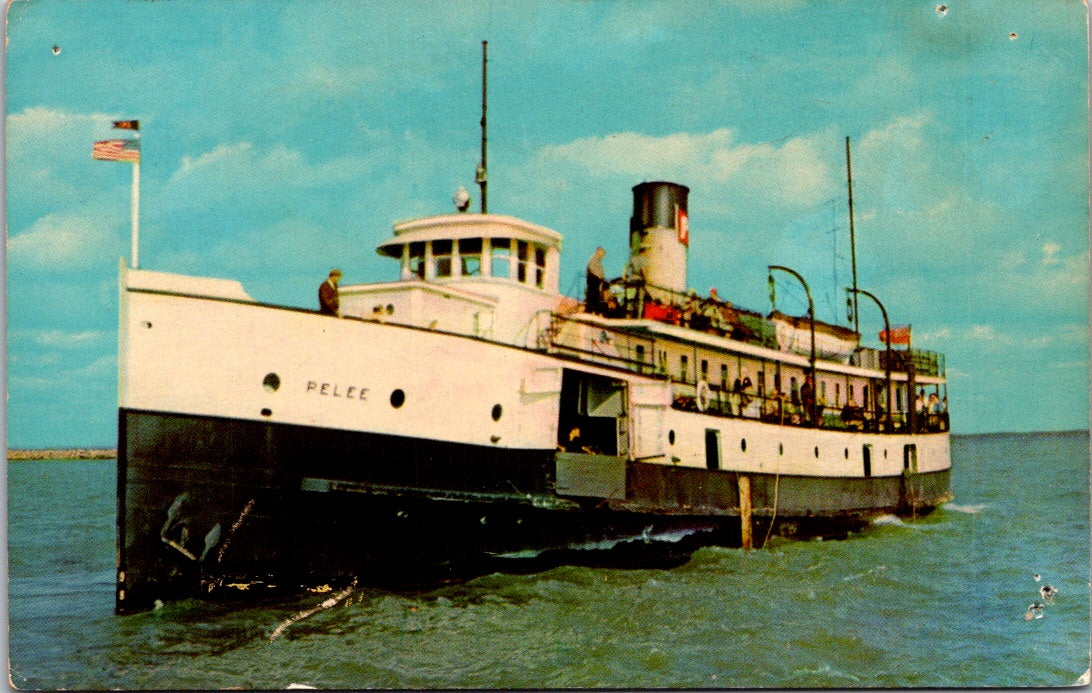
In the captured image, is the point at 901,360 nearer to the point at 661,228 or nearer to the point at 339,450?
the point at 661,228

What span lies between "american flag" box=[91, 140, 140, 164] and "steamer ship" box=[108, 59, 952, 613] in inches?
53.0

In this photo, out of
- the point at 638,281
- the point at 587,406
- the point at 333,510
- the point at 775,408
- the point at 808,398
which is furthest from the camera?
the point at 808,398

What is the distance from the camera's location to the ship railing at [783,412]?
17.1 m

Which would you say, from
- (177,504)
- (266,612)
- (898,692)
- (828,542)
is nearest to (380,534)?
(266,612)

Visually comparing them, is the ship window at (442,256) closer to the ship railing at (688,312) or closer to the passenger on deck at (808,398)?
the ship railing at (688,312)

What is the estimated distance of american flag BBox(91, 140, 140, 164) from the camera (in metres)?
10.00

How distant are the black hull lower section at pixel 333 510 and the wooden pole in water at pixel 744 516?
265 centimetres

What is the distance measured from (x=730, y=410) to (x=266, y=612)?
9818mm

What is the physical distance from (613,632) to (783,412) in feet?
32.5

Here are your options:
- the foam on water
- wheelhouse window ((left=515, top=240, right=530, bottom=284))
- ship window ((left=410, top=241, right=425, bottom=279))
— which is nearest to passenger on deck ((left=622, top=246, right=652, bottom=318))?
wheelhouse window ((left=515, top=240, right=530, bottom=284))

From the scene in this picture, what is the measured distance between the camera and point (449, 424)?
1238cm

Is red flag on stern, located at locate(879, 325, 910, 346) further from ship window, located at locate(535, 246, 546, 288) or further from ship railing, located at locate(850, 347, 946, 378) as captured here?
ship window, located at locate(535, 246, 546, 288)

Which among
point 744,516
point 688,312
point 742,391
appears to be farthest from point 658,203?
point 744,516

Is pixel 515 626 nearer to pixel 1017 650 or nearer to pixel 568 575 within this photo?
pixel 568 575
